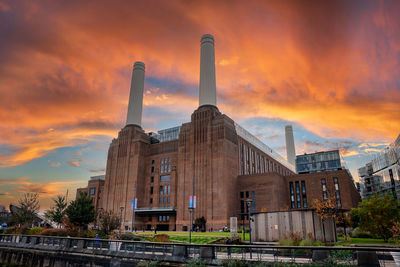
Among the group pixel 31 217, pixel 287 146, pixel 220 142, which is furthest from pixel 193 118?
pixel 287 146

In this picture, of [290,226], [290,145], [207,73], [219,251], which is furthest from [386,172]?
[219,251]

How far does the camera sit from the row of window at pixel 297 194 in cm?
8411

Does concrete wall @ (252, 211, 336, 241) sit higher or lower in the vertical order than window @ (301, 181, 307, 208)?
lower

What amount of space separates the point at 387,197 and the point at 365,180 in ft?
306

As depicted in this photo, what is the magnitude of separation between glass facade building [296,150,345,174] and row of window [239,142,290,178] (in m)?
13.5

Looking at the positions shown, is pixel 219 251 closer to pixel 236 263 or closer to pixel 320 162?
pixel 236 263

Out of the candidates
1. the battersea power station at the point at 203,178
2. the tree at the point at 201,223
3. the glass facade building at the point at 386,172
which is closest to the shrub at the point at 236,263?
the battersea power station at the point at 203,178

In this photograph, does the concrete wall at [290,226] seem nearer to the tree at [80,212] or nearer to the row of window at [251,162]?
the tree at [80,212]

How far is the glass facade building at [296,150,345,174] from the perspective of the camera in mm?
115075

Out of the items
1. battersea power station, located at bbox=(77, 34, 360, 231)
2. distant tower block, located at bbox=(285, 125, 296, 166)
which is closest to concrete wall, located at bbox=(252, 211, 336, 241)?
battersea power station, located at bbox=(77, 34, 360, 231)

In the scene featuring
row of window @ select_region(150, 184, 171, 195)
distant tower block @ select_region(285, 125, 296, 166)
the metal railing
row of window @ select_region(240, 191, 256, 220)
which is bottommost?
the metal railing

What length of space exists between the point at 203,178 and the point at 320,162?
61922 millimetres

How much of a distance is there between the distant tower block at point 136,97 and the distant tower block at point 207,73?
30.3 metres

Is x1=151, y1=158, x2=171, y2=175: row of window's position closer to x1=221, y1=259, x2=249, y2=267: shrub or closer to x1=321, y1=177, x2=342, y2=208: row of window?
x1=321, y1=177, x2=342, y2=208: row of window
